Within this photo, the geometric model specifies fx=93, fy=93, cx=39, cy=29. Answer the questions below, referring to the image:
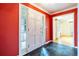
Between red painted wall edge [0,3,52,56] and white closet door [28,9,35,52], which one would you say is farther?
white closet door [28,9,35,52]

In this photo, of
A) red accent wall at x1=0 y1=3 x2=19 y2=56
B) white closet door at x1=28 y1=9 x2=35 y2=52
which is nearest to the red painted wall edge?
red accent wall at x1=0 y1=3 x2=19 y2=56

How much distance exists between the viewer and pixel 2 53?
206 centimetres

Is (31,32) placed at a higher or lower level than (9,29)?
lower

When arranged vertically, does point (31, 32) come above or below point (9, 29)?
below

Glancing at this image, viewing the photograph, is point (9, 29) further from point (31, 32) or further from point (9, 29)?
point (31, 32)

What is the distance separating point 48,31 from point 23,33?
2.22 meters

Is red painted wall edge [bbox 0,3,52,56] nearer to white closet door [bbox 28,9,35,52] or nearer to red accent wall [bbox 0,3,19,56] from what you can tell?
red accent wall [bbox 0,3,19,56]

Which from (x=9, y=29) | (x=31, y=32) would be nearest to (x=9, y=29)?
(x=9, y=29)

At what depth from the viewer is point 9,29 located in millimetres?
2150

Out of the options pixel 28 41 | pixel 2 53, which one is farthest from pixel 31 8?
pixel 2 53

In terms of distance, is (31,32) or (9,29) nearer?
(9,29)

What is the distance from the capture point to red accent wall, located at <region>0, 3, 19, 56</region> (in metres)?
2.07

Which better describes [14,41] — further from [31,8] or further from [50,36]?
[50,36]

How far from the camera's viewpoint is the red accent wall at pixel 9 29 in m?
2.07
